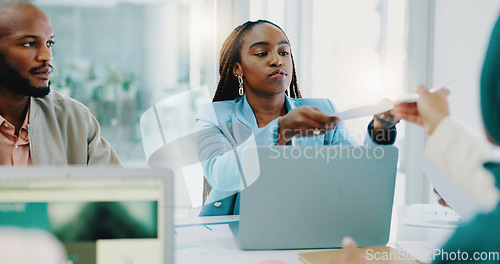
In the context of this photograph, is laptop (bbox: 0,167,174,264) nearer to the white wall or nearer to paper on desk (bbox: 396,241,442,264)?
paper on desk (bbox: 396,241,442,264)

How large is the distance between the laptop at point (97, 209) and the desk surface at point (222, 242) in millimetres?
269

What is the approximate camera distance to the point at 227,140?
1.62 metres

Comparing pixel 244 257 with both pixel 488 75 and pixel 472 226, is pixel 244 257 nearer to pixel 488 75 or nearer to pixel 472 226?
pixel 472 226

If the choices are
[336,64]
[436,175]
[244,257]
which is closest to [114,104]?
[336,64]

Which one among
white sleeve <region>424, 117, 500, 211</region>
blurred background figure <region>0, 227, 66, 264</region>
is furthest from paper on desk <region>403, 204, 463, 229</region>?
blurred background figure <region>0, 227, 66, 264</region>

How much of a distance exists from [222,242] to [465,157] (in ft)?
1.92

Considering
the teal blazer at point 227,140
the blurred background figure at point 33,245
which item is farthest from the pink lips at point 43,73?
the blurred background figure at point 33,245

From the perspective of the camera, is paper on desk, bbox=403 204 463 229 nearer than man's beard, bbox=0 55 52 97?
Yes

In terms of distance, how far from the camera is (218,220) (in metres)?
1.22

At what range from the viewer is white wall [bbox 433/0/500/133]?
→ 216 centimetres

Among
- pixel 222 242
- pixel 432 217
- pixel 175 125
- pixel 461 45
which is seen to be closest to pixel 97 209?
pixel 222 242

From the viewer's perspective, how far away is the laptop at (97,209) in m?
0.58

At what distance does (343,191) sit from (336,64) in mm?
1876

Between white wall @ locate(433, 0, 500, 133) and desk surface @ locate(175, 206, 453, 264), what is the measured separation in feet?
3.89
